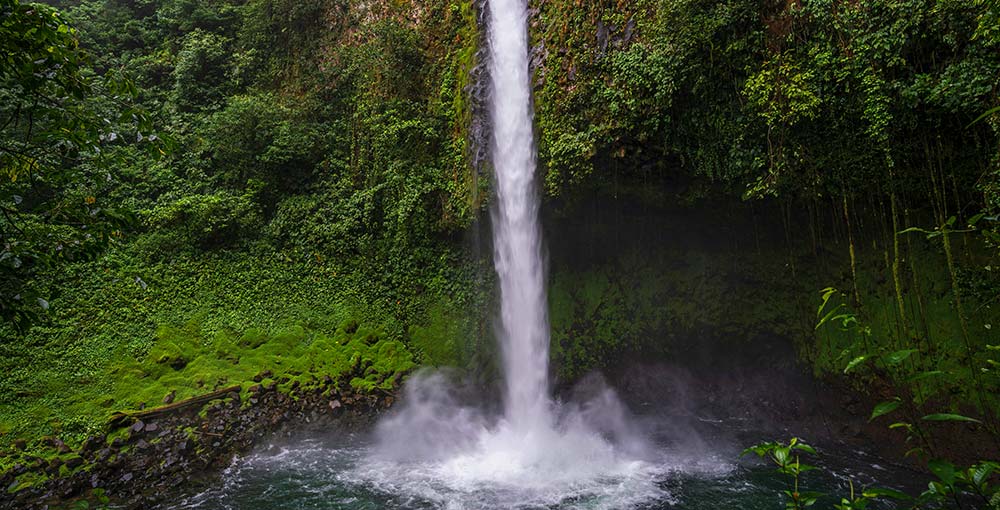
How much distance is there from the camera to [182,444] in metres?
7.49

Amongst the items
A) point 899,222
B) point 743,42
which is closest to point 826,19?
point 743,42

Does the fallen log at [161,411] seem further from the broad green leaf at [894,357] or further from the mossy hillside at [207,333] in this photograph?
the broad green leaf at [894,357]

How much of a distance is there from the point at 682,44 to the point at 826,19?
5.40 ft

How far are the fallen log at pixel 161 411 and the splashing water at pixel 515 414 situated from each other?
9.23 ft

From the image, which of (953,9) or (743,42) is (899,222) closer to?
(953,9)

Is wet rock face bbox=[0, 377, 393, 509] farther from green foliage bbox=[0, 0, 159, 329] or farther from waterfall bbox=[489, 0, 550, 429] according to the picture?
green foliage bbox=[0, 0, 159, 329]

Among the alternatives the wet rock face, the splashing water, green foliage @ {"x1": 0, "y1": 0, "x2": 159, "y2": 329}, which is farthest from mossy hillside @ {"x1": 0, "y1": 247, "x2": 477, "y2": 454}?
green foliage @ {"x1": 0, "y1": 0, "x2": 159, "y2": 329}

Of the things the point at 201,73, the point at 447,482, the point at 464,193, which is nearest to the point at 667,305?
the point at 464,193

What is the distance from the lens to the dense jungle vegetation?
5.38m

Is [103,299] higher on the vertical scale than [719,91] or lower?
lower

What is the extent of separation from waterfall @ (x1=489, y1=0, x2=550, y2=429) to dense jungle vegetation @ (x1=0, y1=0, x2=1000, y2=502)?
0.42 m

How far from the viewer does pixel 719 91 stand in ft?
23.1

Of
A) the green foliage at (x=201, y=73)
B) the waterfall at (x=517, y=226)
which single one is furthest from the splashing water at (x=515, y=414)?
the green foliage at (x=201, y=73)

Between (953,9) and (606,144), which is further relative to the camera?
(606,144)
